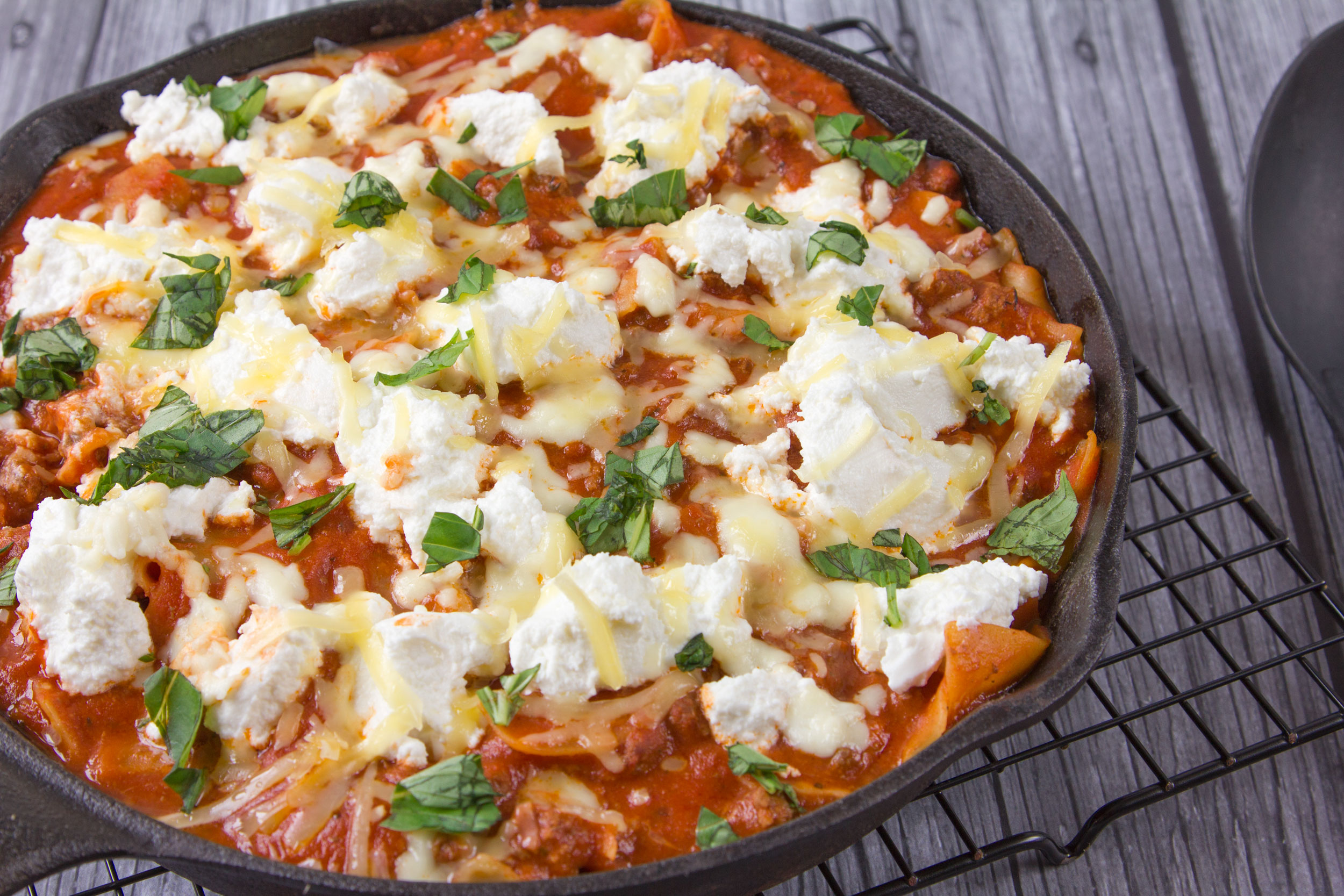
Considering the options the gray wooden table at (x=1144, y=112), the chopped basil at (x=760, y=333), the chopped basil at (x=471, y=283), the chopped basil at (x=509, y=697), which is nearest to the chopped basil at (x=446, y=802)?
the chopped basil at (x=509, y=697)

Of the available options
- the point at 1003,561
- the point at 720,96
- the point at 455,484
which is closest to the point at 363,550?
the point at 455,484

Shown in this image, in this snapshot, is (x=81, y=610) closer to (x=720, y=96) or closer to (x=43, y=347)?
(x=43, y=347)

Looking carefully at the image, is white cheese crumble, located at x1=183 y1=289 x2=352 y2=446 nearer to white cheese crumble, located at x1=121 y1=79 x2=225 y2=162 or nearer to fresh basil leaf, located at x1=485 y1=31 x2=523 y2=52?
white cheese crumble, located at x1=121 y1=79 x2=225 y2=162

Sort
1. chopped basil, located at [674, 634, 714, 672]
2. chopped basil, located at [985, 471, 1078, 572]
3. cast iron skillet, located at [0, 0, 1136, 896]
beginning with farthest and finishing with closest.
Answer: chopped basil, located at [985, 471, 1078, 572], chopped basil, located at [674, 634, 714, 672], cast iron skillet, located at [0, 0, 1136, 896]

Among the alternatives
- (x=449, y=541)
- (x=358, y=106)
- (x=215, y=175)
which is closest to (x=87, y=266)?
(x=215, y=175)

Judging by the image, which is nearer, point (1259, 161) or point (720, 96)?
point (720, 96)

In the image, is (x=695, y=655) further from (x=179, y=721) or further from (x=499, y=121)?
(x=499, y=121)

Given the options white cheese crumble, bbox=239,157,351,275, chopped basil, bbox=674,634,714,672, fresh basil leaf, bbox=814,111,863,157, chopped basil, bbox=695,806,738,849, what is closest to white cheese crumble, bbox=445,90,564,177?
white cheese crumble, bbox=239,157,351,275

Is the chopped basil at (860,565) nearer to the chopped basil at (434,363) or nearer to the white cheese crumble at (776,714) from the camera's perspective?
the white cheese crumble at (776,714)
